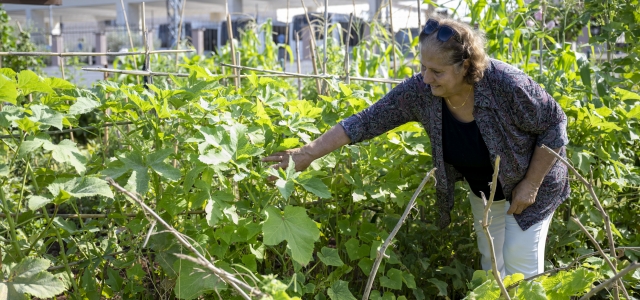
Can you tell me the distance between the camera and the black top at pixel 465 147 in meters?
2.52

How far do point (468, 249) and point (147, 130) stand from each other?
64.1 inches

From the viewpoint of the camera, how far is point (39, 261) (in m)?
1.96

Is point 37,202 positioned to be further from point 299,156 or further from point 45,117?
point 299,156

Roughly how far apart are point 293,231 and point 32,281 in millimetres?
737

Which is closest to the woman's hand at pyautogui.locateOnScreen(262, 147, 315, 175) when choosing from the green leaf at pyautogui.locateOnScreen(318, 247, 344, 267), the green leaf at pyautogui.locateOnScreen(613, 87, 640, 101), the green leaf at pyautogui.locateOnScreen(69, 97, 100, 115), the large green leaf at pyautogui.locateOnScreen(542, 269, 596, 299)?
the green leaf at pyautogui.locateOnScreen(318, 247, 344, 267)

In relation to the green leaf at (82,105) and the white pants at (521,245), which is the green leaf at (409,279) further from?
the green leaf at (82,105)

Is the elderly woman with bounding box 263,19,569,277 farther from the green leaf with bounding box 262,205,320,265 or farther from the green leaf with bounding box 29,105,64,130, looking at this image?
the green leaf with bounding box 29,105,64,130

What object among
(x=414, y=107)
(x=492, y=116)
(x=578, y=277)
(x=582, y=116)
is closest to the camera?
(x=578, y=277)

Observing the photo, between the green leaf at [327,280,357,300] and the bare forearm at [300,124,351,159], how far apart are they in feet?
1.46

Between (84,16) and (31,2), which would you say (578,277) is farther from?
(84,16)

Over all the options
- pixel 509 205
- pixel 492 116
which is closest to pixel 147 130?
pixel 492 116

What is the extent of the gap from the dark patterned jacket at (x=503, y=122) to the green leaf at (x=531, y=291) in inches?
34.0

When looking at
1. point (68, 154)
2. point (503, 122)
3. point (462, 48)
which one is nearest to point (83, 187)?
point (68, 154)

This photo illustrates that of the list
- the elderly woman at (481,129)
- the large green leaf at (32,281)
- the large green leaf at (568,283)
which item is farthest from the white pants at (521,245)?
the large green leaf at (32,281)
